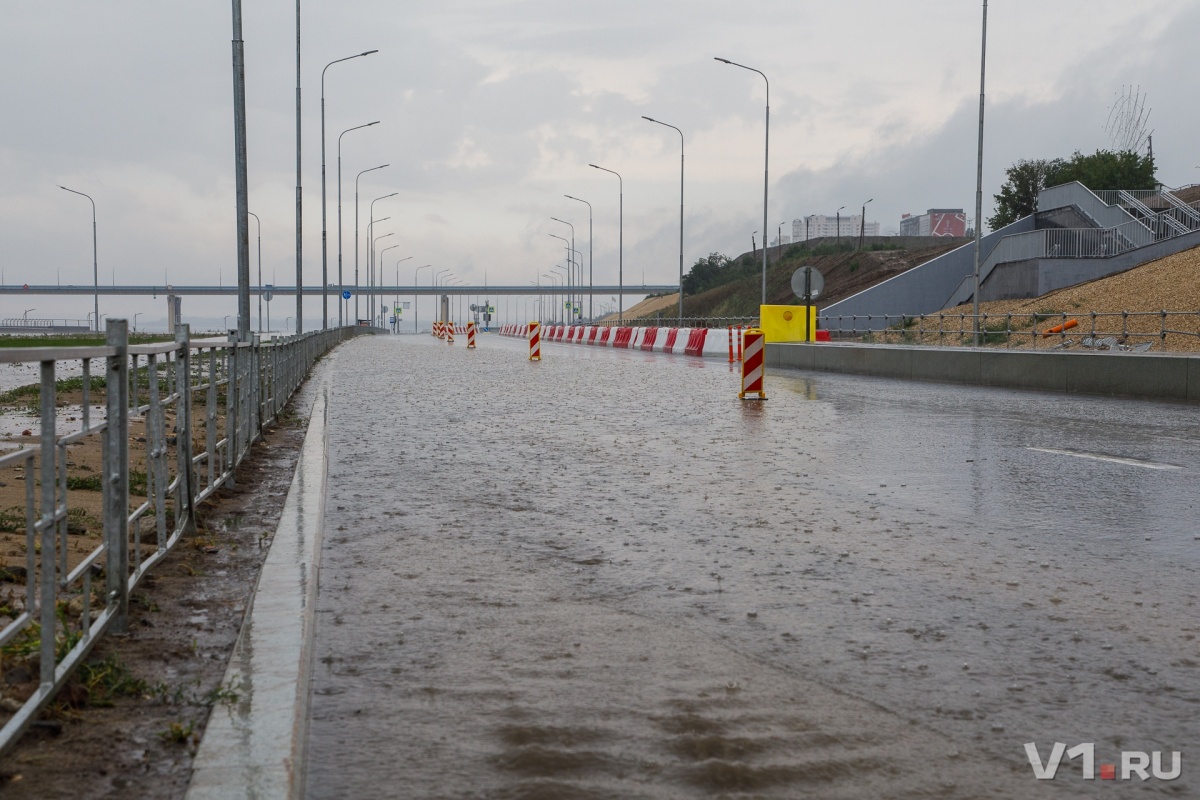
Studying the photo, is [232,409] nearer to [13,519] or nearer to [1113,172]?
[13,519]

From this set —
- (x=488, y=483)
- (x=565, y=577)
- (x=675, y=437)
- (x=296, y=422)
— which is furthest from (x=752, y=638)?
(x=296, y=422)

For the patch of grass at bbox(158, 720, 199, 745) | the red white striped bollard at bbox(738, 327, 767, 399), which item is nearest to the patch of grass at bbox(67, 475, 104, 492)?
the patch of grass at bbox(158, 720, 199, 745)

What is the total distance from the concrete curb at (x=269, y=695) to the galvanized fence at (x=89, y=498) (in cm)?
56

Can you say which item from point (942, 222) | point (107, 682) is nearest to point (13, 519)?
point (107, 682)

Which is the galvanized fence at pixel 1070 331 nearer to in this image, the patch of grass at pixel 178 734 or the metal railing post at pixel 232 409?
the metal railing post at pixel 232 409

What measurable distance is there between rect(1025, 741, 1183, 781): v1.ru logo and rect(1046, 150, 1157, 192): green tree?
263ft

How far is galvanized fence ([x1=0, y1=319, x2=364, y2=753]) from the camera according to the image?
14.1 ft

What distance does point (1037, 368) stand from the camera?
923 inches

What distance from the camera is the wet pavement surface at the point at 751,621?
3945 millimetres

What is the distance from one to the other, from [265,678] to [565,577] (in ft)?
7.30

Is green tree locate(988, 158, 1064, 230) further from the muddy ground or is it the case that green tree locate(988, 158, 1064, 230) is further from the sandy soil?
the muddy ground

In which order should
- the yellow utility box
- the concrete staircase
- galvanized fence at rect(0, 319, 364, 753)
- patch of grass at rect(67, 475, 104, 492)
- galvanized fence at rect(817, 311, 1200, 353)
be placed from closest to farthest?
galvanized fence at rect(0, 319, 364, 753) < patch of grass at rect(67, 475, 104, 492) < galvanized fence at rect(817, 311, 1200, 353) < the yellow utility box < the concrete staircase

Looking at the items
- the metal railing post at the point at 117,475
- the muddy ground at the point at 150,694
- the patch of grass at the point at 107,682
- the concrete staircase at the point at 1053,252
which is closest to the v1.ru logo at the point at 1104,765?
the muddy ground at the point at 150,694

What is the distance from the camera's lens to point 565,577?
21.6ft
